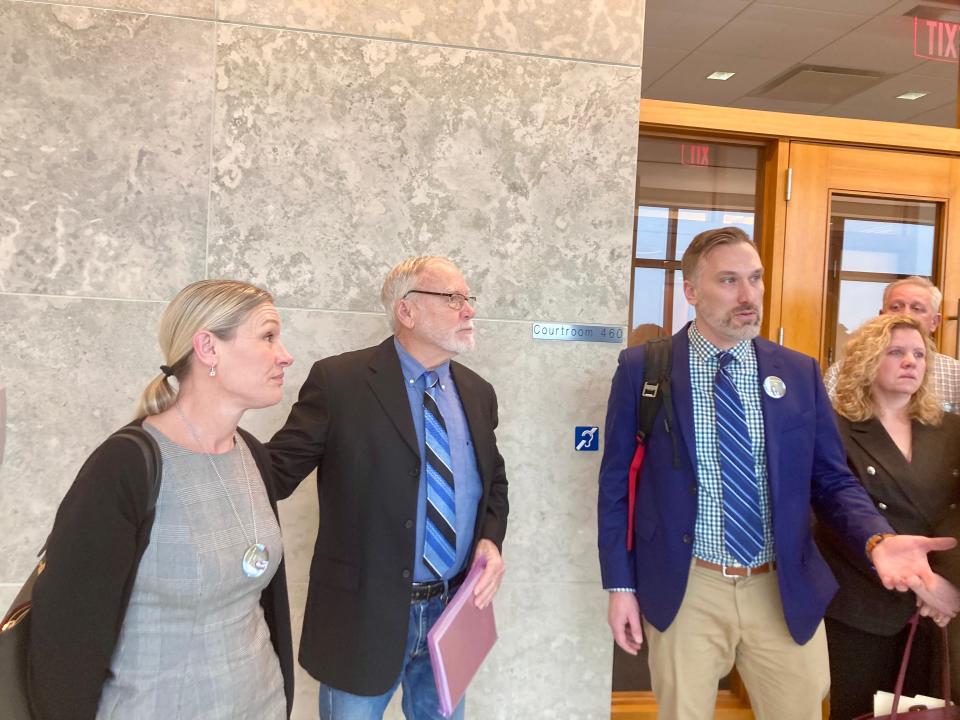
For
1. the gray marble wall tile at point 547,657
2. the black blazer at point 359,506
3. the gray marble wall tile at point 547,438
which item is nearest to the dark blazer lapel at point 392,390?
the black blazer at point 359,506

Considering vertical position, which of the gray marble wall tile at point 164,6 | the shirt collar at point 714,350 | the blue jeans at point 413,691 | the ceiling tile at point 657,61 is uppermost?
the ceiling tile at point 657,61

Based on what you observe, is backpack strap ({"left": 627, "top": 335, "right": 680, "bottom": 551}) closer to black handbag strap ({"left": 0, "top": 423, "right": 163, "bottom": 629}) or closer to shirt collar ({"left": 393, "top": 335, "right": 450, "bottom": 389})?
shirt collar ({"left": 393, "top": 335, "right": 450, "bottom": 389})

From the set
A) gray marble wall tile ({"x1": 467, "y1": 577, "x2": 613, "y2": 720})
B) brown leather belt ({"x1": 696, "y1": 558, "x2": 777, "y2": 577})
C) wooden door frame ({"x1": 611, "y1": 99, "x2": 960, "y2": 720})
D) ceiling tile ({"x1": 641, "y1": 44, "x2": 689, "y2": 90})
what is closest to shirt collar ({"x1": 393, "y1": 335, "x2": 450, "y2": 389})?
brown leather belt ({"x1": 696, "y1": 558, "x2": 777, "y2": 577})

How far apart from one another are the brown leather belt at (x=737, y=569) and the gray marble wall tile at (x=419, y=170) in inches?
45.7

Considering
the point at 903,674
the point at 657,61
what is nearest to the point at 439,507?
the point at 903,674

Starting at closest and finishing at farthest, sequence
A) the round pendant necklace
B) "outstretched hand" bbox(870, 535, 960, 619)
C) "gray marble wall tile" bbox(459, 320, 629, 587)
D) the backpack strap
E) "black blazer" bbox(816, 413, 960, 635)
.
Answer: the round pendant necklace, "outstretched hand" bbox(870, 535, 960, 619), the backpack strap, "black blazer" bbox(816, 413, 960, 635), "gray marble wall tile" bbox(459, 320, 629, 587)

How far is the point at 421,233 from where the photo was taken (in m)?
3.06

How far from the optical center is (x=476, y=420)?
2.38m

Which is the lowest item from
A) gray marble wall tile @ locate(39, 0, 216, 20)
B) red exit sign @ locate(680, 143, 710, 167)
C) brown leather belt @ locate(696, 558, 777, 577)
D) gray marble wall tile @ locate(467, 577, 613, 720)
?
gray marble wall tile @ locate(467, 577, 613, 720)

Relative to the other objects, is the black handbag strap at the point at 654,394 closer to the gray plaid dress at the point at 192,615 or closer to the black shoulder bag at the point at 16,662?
the gray plaid dress at the point at 192,615

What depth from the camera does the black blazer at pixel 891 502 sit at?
8.47ft

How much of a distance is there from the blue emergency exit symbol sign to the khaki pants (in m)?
0.90

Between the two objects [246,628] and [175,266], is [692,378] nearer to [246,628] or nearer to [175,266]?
[246,628]

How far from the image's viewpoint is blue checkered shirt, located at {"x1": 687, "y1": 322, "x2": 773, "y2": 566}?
2336 mm
